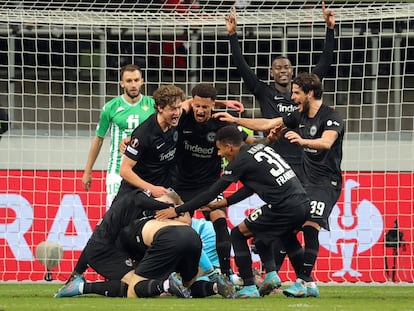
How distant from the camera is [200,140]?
1034 centimetres

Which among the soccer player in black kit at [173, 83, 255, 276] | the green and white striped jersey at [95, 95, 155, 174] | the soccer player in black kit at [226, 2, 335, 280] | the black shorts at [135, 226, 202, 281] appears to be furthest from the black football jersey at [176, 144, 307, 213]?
the green and white striped jersey at [95, 95, 155, 174]

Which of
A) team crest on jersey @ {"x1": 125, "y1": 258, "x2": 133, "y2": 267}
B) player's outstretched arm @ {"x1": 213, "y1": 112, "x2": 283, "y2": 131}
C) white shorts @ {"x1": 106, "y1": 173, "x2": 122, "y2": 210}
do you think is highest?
player's outstretched arm @ {"x1": 213, "y1": 112, "x2": 283, "y2": 131}

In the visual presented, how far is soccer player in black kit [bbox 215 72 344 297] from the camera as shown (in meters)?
9.78

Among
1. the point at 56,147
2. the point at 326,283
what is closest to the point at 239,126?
the point at 326,283

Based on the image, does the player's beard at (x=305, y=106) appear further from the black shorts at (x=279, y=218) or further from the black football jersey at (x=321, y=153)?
the black shorts at (x=279, y=218)

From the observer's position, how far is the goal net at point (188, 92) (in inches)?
532

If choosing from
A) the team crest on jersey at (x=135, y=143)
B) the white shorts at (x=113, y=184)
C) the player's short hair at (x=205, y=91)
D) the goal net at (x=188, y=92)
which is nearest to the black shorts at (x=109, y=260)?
the team crest on jersey at (x=135, y=143)

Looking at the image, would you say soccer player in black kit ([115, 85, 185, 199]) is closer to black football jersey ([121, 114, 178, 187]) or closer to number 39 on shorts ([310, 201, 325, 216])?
black football jersey ([121, 114, 178, 187])

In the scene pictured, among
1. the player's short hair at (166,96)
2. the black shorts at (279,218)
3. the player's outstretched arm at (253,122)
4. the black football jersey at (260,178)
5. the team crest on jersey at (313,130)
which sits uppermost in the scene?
the player's short hair at (166,96)

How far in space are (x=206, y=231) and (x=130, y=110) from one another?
1.58m

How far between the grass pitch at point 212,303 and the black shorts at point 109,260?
255mm

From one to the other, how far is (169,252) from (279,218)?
1032 mm

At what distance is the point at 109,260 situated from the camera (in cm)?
962

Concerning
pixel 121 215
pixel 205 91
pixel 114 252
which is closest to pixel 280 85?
pixel 205 91
